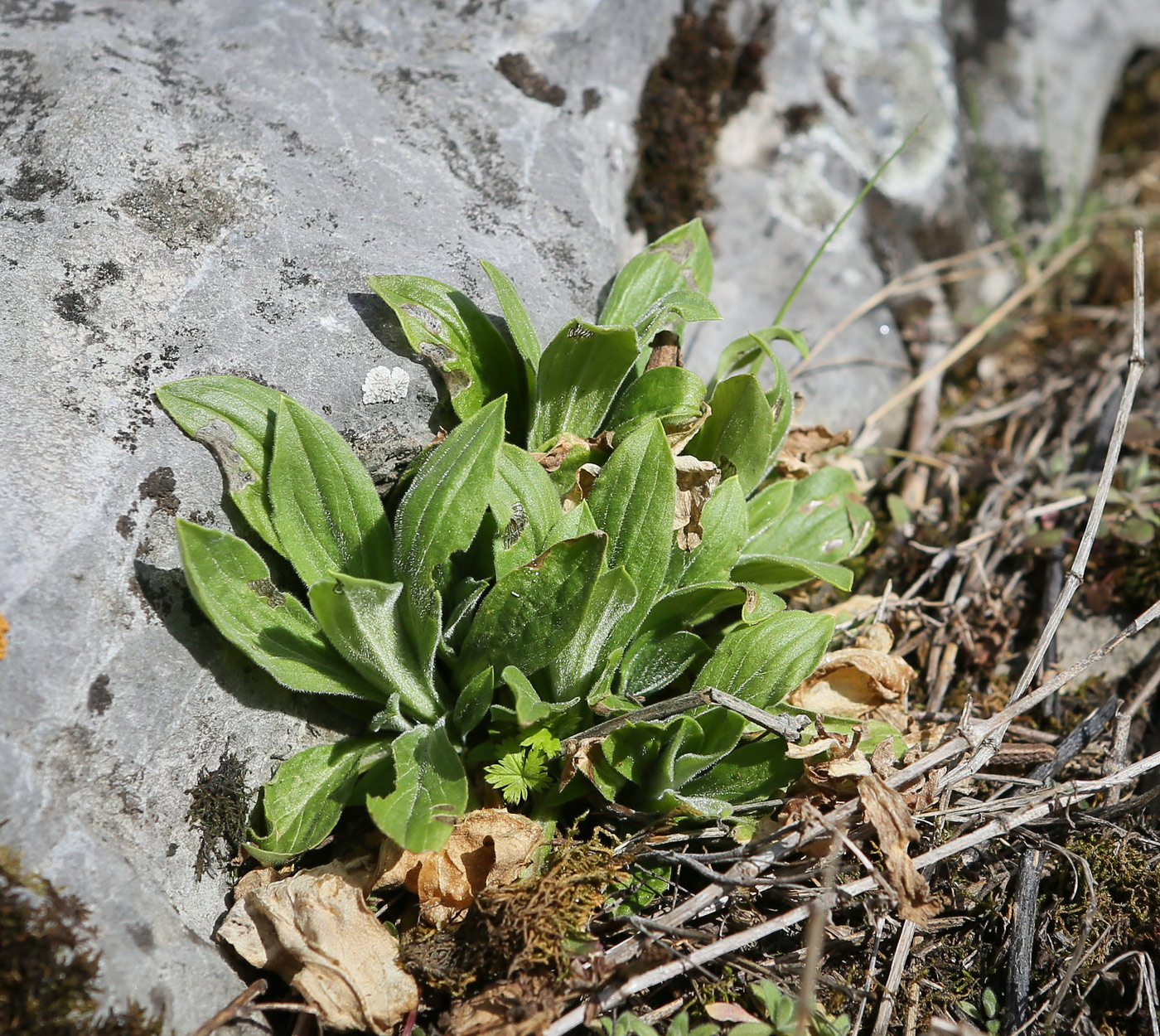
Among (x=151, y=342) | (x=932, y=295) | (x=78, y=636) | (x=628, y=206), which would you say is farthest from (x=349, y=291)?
(x=932, y=295)

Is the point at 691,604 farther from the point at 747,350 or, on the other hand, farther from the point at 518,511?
the point at 747,350

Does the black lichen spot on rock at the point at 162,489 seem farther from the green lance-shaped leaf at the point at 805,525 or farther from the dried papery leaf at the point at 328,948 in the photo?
the green lance-shaped leaf at the point at 805,525

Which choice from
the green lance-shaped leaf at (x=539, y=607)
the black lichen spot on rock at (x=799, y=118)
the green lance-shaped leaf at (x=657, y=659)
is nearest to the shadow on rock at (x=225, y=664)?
the green lance-shaped leaf at (x=539, y=607)

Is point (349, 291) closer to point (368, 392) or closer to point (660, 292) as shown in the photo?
point (368, 392)

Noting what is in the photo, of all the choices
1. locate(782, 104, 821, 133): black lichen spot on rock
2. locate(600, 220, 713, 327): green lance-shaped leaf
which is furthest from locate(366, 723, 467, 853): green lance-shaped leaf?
locate(782, 104, 821, 133): black lichen spot on rock

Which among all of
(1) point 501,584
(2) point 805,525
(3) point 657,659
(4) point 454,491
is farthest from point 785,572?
(4) point 454,491
